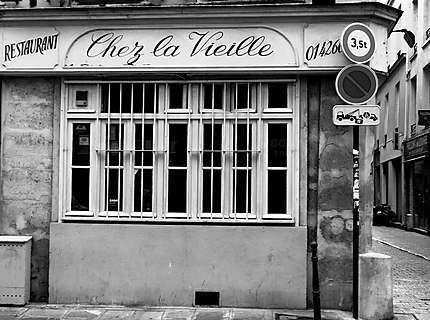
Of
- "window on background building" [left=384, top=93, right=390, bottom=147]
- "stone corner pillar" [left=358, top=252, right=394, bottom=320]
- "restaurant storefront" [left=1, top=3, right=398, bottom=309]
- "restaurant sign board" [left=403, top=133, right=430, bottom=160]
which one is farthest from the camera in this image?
"window on background building" [left=384, top=93, right=390, bottom=147]

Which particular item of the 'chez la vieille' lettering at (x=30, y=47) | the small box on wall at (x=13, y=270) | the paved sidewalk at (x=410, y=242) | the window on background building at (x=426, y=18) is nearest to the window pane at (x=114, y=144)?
the 'chez la vieille' lettering at (x=30, y=47)

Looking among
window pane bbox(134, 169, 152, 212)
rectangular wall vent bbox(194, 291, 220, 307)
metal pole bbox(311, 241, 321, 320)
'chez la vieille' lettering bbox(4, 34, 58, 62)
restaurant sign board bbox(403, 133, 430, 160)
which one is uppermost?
'chez la vieille' lettering bbox(4, 34, 58, 62)

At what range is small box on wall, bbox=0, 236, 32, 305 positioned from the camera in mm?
9133

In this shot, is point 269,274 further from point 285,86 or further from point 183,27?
point 183,27

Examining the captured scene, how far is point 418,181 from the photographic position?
87.9 feet

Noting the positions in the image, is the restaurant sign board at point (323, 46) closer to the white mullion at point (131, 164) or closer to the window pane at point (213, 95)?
the window pane at point (213, 95)

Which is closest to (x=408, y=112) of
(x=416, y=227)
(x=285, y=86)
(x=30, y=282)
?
(x=416, y=227)

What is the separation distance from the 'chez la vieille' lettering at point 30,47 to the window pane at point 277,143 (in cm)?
355

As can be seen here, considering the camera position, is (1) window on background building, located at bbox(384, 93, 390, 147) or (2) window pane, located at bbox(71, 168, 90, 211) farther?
(1) window on background building, located at bbox(384, 93, 390, 147)

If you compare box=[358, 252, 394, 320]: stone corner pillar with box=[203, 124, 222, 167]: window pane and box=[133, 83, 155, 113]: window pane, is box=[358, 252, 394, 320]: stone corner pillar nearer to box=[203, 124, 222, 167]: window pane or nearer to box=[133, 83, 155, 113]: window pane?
box=[203, 124, 222, 167]: window pane

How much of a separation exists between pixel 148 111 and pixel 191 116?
0.68 m

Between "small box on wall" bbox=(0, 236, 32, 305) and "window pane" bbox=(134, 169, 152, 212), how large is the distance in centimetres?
176

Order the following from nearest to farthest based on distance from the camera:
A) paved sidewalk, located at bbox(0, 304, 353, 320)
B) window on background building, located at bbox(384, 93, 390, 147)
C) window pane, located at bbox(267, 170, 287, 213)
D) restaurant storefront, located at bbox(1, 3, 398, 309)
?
paved sidewalk, located at bbox(0, 304, 353, 320), restaurant storefront, located at bbox(1, 3, 398, 309), window pane, located at bbox(267, 170, 287, 213), window on background building, located at bbox(384, 93, 390, 147)

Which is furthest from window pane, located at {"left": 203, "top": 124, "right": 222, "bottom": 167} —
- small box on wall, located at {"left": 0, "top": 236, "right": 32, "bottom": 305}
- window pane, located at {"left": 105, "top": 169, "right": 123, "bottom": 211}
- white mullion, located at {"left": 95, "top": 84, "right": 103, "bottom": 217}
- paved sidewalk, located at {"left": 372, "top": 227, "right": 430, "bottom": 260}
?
paved sidewalk, located at {"left": 372, "top": 227, "right": 430, "bottom": 260}
